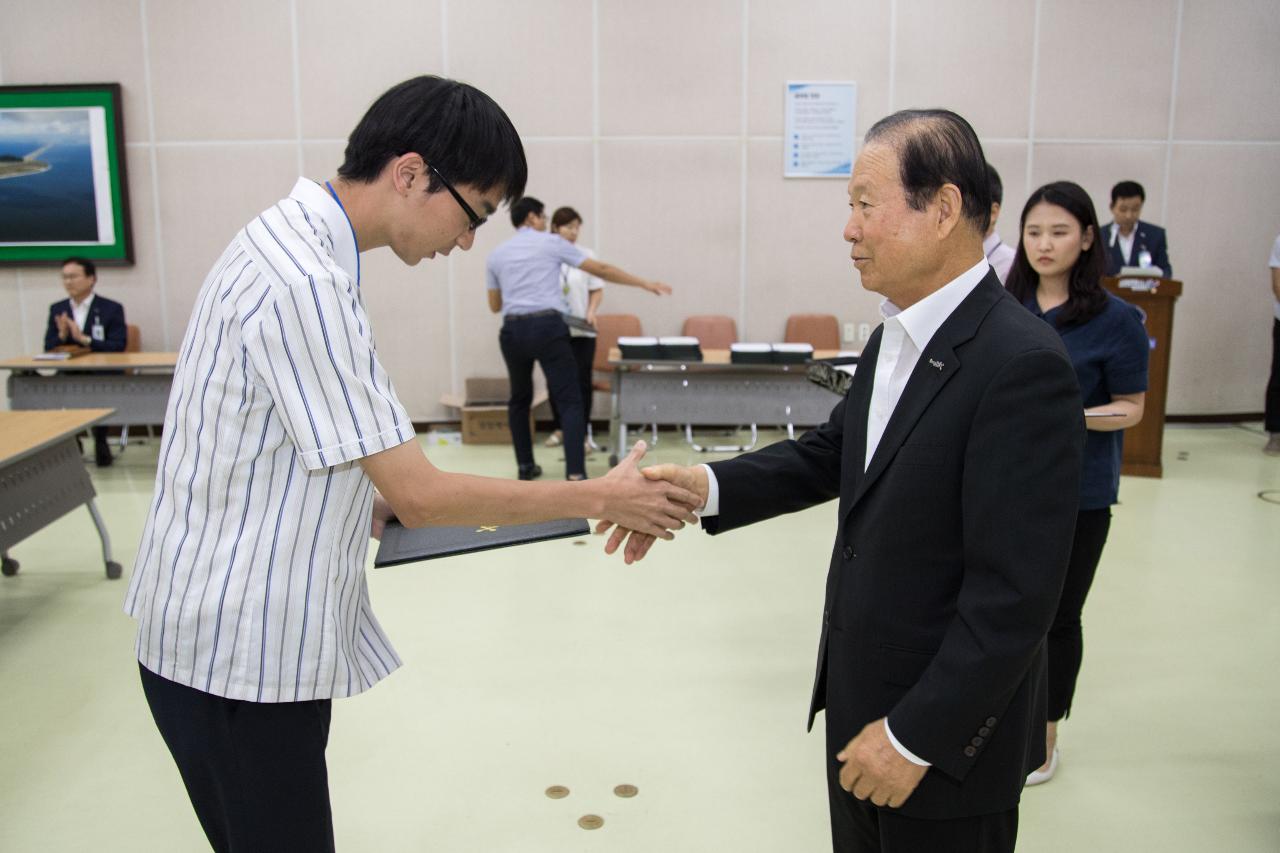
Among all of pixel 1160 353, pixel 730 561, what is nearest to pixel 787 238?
pixel 1160 353

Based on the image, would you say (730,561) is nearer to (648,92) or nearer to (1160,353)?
(1160,353)

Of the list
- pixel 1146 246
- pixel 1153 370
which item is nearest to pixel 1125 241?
pixel 1146 246

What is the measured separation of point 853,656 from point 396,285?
21.5ft

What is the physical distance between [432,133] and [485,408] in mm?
5938

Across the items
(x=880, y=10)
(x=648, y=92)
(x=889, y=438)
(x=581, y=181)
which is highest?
(x=880, y=10)

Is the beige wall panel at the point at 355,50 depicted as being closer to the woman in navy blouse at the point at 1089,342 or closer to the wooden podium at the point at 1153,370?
the wooden podium at the point at 1153,370

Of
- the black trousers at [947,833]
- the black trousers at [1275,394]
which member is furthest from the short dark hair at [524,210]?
the black trousers at [1275,394]

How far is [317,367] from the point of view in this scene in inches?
45.9

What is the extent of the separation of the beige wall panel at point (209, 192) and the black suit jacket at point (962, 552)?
681cm

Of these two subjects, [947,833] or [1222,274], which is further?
[1222,274]

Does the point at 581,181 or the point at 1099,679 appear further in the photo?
→ the point at 581,181

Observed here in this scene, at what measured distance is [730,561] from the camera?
180 inches

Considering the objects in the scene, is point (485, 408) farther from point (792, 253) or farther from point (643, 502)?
point (643, 502)

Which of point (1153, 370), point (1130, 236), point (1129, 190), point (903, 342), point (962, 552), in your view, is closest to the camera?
point (962, 552)
